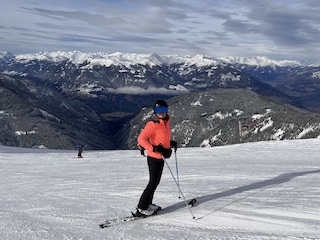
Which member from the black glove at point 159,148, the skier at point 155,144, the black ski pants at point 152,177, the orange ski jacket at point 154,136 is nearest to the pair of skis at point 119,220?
the skier at point 155,144

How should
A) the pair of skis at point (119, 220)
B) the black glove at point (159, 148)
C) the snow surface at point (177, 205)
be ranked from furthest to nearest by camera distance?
the black glove at point (159, 148)
the pair of skis at point (119, 220)
the snow surface at point (177, 205)

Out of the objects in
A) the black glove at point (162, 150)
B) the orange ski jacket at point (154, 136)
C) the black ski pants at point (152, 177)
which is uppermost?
the orange ski jacket at point (154, 136)

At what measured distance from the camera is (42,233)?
22.2 feet

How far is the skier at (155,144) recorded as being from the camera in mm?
7678

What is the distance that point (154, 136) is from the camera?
7.82 meters

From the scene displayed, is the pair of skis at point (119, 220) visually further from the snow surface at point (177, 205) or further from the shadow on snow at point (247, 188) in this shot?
the shadow on snow at point (247, 188)

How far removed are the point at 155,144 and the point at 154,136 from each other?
0.16 metres

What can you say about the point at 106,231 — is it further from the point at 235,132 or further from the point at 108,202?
the point at 235,132

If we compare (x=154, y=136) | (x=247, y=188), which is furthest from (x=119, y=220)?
(x=247, y=188)

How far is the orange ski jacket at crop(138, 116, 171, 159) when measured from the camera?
7668 mm

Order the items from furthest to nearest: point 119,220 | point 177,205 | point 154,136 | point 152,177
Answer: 1. point 177,205
2. point 152,177
3. point 154,136
4. point 119,220

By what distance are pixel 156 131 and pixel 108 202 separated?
8.81 ft

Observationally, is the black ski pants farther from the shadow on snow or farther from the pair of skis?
the shadow on snow

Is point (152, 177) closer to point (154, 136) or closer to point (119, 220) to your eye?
point (154, 136)
